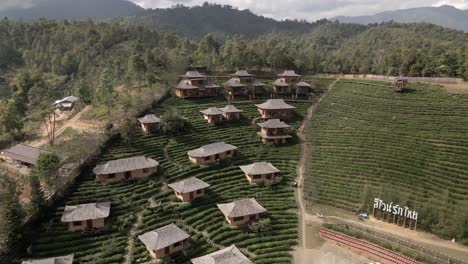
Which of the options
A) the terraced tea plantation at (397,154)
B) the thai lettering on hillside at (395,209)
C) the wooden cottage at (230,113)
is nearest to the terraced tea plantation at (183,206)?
the wooden cottage at (230,113)

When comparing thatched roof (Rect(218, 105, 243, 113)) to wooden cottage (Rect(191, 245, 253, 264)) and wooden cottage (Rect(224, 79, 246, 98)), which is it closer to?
wooden cottage (Rect(224, 79, 246, 98))

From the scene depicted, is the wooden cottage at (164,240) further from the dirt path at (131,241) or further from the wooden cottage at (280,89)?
the wooden cottage at (280,89)

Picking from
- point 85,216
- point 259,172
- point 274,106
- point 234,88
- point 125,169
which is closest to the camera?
point 85,216

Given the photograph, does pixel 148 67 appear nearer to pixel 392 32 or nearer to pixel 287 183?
pixel 287 183

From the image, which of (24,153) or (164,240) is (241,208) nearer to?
(164,240)

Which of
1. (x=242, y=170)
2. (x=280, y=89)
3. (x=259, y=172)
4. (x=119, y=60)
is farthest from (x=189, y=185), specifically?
(x=119, y=60)

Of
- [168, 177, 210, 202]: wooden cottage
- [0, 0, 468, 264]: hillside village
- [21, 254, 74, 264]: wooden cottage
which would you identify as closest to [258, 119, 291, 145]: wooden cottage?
[0, 0, 468, 264]: hillside village
